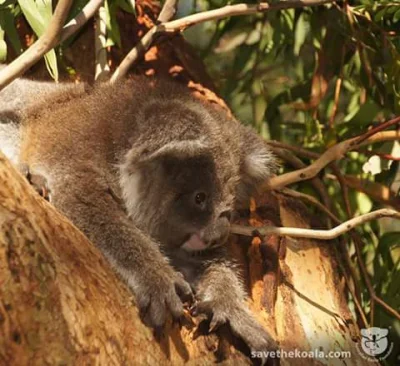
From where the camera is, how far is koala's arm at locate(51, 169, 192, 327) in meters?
2.57

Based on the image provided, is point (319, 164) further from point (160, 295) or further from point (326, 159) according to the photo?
point (160, 295)

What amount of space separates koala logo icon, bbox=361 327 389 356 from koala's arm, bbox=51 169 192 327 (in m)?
0.97

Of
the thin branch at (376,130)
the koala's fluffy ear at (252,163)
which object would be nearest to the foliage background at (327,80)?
the thin branch at (376,130)

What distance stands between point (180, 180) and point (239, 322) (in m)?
0.60

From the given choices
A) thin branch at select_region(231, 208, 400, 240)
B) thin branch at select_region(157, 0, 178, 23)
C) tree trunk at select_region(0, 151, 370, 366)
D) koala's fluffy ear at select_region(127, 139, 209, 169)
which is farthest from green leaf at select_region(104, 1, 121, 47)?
tree trunk at select_region(0, 151, 370, 366)

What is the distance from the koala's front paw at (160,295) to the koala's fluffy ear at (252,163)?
82 centimetres

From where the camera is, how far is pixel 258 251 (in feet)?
11.2

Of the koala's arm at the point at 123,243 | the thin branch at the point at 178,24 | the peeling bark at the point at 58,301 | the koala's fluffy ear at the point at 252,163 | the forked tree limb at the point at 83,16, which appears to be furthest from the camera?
the thin branch at the point at 178,24

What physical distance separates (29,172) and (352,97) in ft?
8.76

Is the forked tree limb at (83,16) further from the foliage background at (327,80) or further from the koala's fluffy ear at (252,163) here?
the koala's fluffy ear at (252,163)

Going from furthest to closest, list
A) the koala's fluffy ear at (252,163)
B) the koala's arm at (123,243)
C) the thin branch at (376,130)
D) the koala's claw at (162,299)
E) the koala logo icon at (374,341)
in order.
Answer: the thin branch at (376,130)
the koala's fluffy ear at (252,163)
the koala logo icon at (374,341)
the koala's arm at (123,243)
the koala's claw at (162,299)

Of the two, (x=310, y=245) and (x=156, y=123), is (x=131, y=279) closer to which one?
(x=156, y=123)

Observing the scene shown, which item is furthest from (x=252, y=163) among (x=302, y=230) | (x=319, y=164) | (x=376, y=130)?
(x=376, y=130)

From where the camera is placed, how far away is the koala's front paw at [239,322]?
271 centimetres
